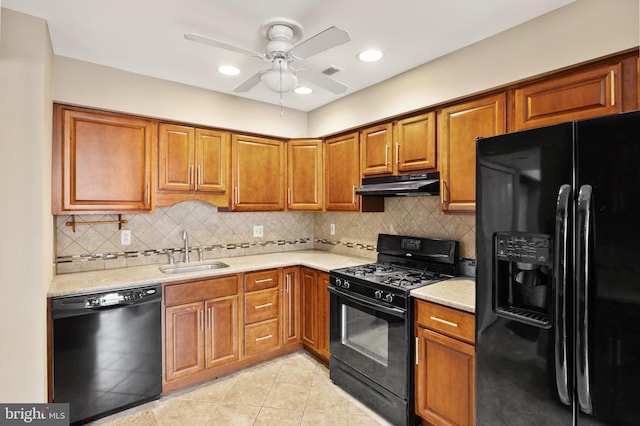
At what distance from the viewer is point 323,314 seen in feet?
9.82

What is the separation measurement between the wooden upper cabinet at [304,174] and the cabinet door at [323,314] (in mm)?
830

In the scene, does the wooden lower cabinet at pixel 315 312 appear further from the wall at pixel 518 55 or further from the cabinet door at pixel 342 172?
the wall at pixel 518 55

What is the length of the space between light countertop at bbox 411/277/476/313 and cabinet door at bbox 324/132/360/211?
110 cm

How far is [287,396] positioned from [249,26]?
2.62m

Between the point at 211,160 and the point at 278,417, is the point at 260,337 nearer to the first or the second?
the point at 278,417

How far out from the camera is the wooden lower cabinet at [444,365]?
188 cm

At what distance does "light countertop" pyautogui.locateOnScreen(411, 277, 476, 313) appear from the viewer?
1888 millimetres

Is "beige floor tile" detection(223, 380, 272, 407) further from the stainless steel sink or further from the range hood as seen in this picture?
the range hood

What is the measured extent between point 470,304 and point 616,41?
1479 millimetres

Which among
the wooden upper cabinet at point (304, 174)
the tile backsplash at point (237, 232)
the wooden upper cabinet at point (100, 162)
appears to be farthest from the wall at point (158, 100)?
the tile backsplash at point (237, 232)

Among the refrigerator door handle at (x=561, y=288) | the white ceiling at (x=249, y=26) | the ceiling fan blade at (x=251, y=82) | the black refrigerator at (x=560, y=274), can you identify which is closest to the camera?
the black refrigerator at (x=560, y=274)

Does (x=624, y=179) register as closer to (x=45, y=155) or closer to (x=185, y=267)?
(x=45, y=155)

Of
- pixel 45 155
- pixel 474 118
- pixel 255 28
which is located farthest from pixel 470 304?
pixel 45 155

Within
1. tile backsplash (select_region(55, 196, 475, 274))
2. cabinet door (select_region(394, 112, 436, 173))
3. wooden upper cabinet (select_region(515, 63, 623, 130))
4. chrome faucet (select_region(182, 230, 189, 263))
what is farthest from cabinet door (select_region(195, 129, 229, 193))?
wooden upper cabinet (select_region(515, 63, 623, 130))
